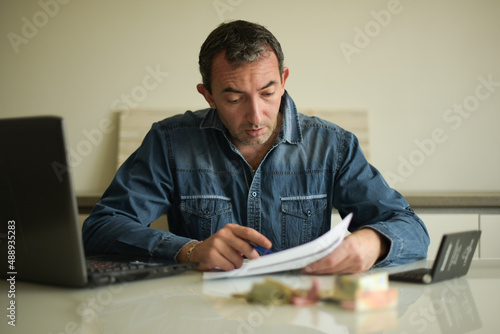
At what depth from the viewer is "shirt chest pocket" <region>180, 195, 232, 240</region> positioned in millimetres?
1628

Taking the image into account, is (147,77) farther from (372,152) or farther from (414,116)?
(414,116)

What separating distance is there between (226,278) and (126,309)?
28 cm

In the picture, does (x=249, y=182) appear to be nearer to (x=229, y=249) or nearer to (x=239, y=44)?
(x=239, y=44)

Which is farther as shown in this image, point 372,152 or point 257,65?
point 372,152

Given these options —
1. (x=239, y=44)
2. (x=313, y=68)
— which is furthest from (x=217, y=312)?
(x=313, y=68)

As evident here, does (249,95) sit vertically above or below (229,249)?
above

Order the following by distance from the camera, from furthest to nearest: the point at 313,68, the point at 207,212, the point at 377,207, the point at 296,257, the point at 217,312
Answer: the point at 313,68, the point at 207,212, the point at 377,207, the point at 296,257, the point at 217,312

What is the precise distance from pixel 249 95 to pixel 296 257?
2.12 ft

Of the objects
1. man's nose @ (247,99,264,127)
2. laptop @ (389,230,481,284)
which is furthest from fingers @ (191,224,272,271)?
man's nose @ (247,99,264,127)

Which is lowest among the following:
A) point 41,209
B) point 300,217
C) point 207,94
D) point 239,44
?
point 300,217

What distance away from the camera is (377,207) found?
1501 mm

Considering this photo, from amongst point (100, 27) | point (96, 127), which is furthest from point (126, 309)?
point (100, 27)

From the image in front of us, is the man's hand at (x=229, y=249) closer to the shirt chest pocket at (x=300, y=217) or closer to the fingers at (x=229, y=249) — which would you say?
the fingers at (x=229, y=249)

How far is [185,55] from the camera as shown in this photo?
2932mm
